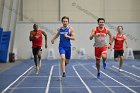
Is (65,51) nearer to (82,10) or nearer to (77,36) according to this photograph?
(77,36)

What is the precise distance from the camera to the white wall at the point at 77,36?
82.3 ft

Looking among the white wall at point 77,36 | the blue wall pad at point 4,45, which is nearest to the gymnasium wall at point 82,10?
the white wall at point 77,36

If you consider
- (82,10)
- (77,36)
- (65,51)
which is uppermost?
(82,10)

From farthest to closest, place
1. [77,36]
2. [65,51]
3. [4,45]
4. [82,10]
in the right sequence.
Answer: [82,10]
[77,36]
[4,45]
[65,51]

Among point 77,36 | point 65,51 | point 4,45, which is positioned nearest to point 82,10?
point 77,36

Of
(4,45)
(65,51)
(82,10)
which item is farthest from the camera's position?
(82,10)

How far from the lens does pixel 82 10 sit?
1033 inches

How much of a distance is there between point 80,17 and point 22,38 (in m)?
4.49

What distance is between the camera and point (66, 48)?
11.0 metres

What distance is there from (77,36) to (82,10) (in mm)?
2108

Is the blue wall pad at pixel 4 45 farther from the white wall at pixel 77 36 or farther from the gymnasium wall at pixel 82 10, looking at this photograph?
the gymnasium wall at pixel 82 10

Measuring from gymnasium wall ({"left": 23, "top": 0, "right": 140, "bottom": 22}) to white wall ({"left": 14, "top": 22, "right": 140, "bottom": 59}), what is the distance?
101 centimetres

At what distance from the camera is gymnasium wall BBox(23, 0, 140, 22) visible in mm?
26016

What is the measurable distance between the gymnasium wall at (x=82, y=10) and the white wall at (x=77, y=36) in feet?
3.33
